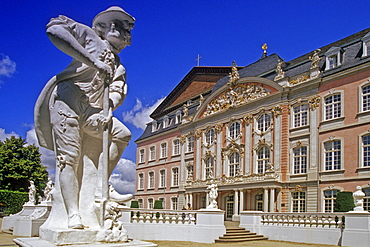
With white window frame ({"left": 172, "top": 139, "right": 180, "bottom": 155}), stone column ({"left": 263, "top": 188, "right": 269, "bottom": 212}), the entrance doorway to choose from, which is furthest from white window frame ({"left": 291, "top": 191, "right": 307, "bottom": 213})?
white window frame ({"left": 172, "top": 139, "right": 180, "bottom": 155})

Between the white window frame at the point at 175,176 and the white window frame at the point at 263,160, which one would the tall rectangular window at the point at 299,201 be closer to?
the white window frame at the point at 263,160

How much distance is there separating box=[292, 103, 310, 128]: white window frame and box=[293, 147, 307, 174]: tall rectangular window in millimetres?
1637

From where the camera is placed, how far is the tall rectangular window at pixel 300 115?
88.7 feet

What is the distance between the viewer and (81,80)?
4055mm

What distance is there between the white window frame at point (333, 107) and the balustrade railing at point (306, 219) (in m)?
9.43

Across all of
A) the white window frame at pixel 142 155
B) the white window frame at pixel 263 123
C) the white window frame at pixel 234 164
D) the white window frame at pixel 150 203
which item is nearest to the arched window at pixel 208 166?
the white window frame at pixel 234 164

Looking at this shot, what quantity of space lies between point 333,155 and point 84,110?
925 inches

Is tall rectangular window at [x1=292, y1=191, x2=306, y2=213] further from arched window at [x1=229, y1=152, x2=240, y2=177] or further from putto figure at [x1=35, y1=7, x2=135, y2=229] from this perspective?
putto figure at [x1=35, y1=7, x2=135, y2=229]

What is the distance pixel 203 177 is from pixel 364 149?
1450cm

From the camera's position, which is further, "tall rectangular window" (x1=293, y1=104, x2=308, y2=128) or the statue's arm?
"tall rectangular window" (x1=293, y1=104, x2=308, y2=128)

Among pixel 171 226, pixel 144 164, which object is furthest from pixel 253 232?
pixel 144 164

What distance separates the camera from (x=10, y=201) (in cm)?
3125

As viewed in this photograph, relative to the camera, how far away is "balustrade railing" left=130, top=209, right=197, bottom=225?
16633 mm

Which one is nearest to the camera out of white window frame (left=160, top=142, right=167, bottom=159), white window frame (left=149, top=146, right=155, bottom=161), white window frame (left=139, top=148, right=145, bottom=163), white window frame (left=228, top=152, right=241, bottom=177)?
white window frame (left=228, top=152, right=241, bottom=177)
